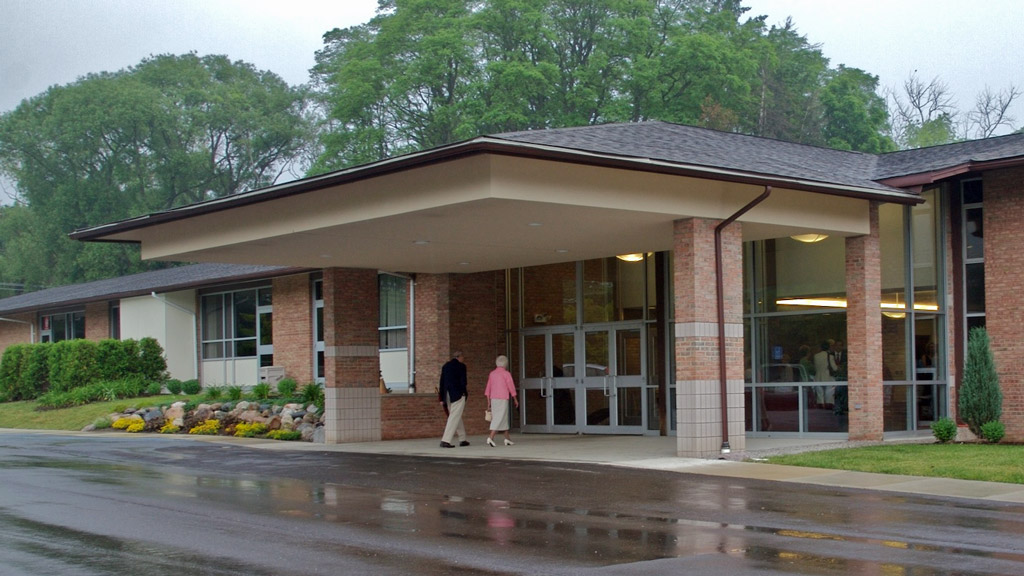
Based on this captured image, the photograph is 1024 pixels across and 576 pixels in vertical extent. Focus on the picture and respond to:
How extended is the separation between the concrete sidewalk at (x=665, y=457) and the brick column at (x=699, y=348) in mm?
447

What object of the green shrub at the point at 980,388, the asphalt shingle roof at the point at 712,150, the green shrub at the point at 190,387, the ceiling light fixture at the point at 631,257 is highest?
the asphalt shingle roof at the point at 712,150

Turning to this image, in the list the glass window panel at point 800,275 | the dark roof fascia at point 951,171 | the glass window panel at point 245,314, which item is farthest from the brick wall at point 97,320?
the dark roof fascia at point 951,171

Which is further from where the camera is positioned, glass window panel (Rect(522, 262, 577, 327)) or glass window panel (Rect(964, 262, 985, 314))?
glass window panel (Rect(522, 262, 577, 327))

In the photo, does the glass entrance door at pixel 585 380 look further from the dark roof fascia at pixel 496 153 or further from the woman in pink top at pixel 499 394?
the dark roof fascia at pixel 496 153

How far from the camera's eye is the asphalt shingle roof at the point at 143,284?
33094 mm

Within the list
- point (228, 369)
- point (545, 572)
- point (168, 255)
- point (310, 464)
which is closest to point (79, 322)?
point (228, 369)

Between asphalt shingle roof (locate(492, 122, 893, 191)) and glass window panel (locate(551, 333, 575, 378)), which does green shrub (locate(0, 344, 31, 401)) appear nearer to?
glass window panel (locate(551, 333, 575, 378))

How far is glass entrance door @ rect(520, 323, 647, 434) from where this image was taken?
2275cm

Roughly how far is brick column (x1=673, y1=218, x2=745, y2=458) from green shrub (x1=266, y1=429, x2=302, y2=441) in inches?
387

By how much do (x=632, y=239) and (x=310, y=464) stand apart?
642 centimetres

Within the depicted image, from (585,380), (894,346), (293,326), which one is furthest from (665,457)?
(293,326)

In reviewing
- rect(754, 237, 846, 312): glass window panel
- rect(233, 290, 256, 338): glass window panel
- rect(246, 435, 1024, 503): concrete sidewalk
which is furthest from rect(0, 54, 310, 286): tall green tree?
rect(754, 237, 846, 312): glass window panel

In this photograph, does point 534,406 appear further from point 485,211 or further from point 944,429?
point 485,211

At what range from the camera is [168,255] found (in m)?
20.0
